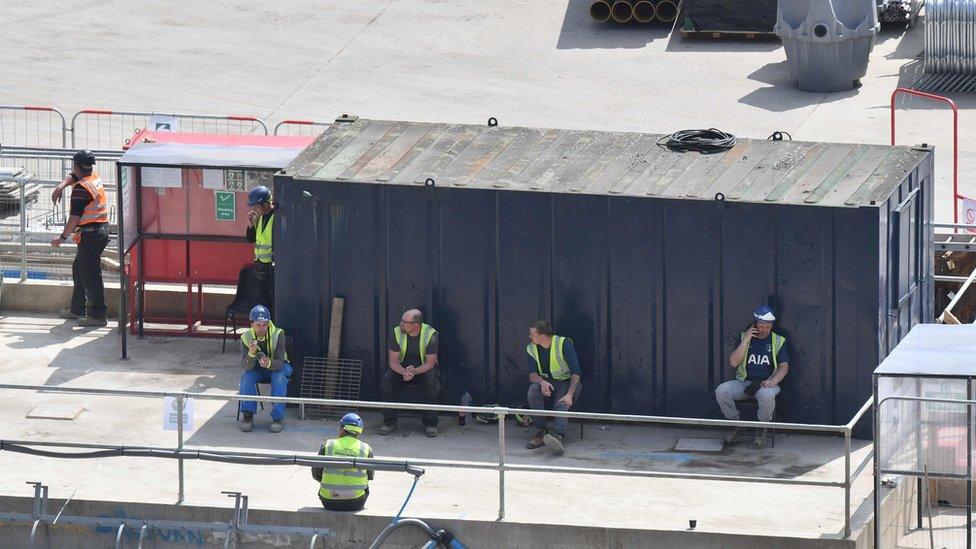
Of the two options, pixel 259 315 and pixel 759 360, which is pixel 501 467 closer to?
pixel 759 360

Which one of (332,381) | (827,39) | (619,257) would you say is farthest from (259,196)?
(827,39)

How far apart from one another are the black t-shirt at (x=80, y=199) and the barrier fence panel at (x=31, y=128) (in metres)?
8.65

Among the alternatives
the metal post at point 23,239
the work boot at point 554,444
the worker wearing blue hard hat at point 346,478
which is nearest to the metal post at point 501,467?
the worker wearing blue hard hat at point 346,478

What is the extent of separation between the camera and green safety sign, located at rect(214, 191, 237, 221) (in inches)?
901

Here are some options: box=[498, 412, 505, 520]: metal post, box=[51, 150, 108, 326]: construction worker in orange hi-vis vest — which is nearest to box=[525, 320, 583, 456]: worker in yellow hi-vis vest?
box=[498, 412, 505, 520]: metal post

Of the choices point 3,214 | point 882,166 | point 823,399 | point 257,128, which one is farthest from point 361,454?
point 257,128

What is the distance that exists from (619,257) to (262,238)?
3.86 metres

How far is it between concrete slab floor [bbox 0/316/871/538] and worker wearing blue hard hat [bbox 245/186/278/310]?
881 mm

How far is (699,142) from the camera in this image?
2092 cm

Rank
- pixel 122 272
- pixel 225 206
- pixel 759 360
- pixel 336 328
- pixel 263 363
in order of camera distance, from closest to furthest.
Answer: pixel 759 360 → pixel 263 363 → pixel 336 328 → pixel 122 272 → pixel 225 206

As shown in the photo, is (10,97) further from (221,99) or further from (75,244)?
(75,244)

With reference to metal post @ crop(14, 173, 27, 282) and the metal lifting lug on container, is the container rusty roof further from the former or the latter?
the metal lifting lug on container

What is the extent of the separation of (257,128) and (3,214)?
579 cm

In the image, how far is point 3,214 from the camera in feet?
89.7
